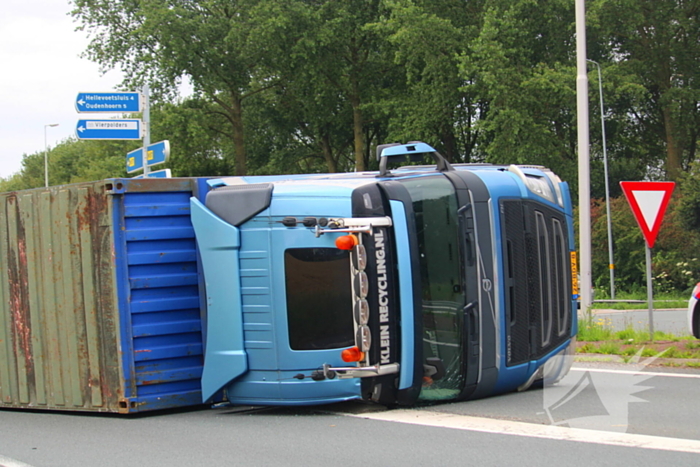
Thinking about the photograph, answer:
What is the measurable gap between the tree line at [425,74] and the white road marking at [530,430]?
79.4 ft

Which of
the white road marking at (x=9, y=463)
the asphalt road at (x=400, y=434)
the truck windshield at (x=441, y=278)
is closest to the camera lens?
the asphalt road at (x=400, y=434)

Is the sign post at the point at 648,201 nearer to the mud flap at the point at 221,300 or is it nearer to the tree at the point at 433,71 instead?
the mud flap at the point at 221,300

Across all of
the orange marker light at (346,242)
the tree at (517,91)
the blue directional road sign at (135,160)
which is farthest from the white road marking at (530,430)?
the tree at (517,91)

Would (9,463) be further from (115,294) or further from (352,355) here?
(352,355)

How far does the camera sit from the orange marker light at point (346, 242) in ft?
20.1

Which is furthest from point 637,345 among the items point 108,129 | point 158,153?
point 108,129

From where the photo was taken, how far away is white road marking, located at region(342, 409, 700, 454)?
17.0 feet

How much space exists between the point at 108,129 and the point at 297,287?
8599mm

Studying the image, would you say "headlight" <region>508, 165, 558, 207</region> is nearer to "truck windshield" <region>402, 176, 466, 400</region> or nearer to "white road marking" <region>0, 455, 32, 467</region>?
"truck windshield" <region>402, 176, 466, 400</region>

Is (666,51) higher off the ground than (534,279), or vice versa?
(666,51)

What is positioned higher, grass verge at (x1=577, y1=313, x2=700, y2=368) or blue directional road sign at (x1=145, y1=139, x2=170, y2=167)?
blue directional road sign at (x1=145, y1=139, x2=170, y2=167)

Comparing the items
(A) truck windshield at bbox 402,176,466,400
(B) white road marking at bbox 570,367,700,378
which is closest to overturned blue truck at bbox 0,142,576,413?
(A) truck windshield at bbox 402,176,466,400

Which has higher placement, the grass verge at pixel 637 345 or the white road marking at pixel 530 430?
the white road marking at pixel 530 430

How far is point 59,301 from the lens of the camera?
23.5 ft
